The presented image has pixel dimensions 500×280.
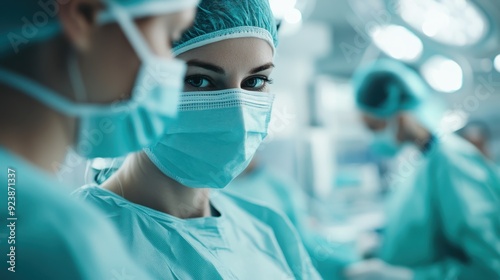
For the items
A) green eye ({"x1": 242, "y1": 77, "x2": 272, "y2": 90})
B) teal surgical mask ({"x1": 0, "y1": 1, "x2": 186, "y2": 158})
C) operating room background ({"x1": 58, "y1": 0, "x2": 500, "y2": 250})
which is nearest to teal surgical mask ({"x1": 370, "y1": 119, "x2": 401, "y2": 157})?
operating room background ({"x1": 58, "y1": 0, "x2": 500, "y2": 250})

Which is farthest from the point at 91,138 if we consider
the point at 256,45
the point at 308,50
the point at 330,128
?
the point at 330,128

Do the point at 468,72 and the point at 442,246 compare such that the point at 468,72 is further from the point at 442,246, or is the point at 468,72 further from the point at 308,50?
the point at 308,50

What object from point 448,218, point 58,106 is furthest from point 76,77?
point 448,218

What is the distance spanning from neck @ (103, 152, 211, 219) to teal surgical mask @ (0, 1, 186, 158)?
8.6 inches

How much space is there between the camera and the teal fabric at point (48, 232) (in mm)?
501

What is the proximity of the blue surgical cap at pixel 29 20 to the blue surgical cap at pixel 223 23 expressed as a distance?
0.21m

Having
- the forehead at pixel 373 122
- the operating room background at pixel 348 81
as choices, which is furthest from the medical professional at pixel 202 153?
the forehead at pixel 373 122

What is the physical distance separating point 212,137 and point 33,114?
12.4 inches

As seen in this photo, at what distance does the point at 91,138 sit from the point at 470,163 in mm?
1554

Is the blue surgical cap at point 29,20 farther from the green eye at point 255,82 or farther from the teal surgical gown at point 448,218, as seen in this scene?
the teal surgical gown at point 448,218

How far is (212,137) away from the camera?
0.75 m

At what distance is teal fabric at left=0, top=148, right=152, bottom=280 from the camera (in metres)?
0.50

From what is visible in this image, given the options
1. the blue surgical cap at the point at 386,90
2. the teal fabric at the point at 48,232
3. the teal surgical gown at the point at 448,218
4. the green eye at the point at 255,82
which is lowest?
the teal surgical gown at the point at 448,218

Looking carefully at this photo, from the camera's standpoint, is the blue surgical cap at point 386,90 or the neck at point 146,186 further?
the blue surgical cap at point 386,90
